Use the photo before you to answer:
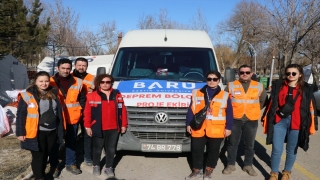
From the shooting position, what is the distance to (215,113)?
181 inches

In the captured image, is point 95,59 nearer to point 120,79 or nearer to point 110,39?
point 110,39

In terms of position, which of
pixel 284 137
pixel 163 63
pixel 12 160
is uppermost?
pixel 163 63

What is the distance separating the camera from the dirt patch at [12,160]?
494cm

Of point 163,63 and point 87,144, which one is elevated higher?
point 163,63

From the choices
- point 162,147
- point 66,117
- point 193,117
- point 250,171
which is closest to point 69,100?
point 66,117

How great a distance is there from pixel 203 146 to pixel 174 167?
979 millimetres

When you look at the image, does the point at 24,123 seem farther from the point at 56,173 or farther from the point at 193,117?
the point at 193,117

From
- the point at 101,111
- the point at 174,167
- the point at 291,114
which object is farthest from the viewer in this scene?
the point at 174,167

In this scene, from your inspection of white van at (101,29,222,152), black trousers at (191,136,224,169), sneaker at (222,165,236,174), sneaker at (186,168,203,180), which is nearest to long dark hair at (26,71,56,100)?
white van at (101,29,222,152)

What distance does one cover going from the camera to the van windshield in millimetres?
6078

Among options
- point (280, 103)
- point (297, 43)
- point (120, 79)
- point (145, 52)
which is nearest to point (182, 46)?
point (145, 52)

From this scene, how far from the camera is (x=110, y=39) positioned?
37.6 meters

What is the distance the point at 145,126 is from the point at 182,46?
204 centimetres

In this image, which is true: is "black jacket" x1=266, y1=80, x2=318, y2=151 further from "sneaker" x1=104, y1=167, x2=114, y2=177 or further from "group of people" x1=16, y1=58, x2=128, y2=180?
"sneaker" x1=104, y1=167, x2=114, y2=177
